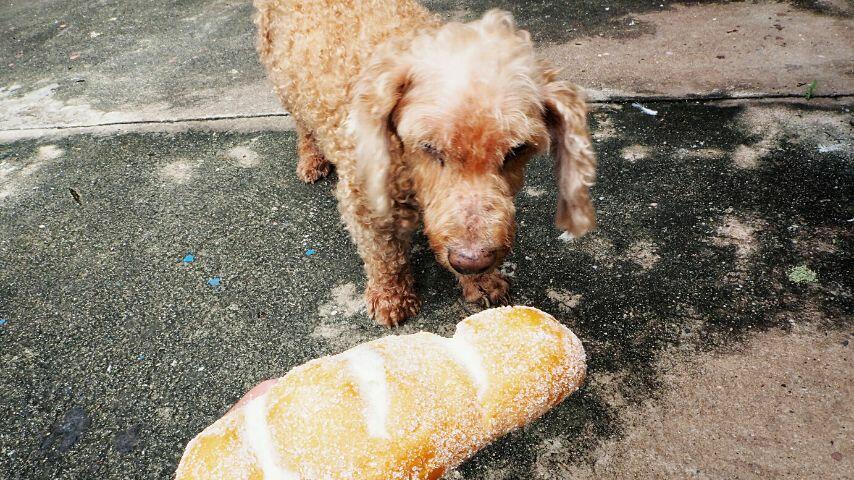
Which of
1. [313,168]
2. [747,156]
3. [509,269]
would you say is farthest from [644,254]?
[313,168]

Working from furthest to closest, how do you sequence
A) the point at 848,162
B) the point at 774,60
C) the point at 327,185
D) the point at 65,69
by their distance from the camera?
the point at 65,69 < the point at 774,60 < the point at 327,185 < the point at 848,162

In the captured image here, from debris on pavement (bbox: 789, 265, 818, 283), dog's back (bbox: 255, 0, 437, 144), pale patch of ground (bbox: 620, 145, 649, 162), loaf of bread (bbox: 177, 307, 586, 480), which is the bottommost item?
debris on pavement (bbox: 789, 265, 818, 283)

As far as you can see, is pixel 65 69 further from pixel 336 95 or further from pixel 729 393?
pixel 729 393

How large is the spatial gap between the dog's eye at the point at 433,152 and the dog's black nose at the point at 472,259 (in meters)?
0.35

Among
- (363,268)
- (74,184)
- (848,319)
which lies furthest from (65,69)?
(848,319)

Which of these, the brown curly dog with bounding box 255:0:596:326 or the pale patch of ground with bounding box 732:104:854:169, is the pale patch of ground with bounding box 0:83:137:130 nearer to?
the brown curly dog with bounding box 255:0:596:326

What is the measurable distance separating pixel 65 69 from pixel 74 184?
242cm

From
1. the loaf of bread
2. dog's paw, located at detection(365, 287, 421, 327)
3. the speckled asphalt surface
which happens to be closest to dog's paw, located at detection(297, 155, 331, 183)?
the speckled asphalt surface

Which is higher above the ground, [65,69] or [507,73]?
[507,73]

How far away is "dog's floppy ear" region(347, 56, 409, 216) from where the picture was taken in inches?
83.0

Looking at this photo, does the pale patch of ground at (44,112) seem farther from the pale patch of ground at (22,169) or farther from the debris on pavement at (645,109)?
the debris on pavement at (645,109)

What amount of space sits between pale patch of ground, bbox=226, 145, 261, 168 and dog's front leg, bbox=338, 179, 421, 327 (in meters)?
1.49

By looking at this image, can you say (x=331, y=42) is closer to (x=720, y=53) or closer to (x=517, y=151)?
(x=517, y=151)

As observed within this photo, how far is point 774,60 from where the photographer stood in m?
4.41
